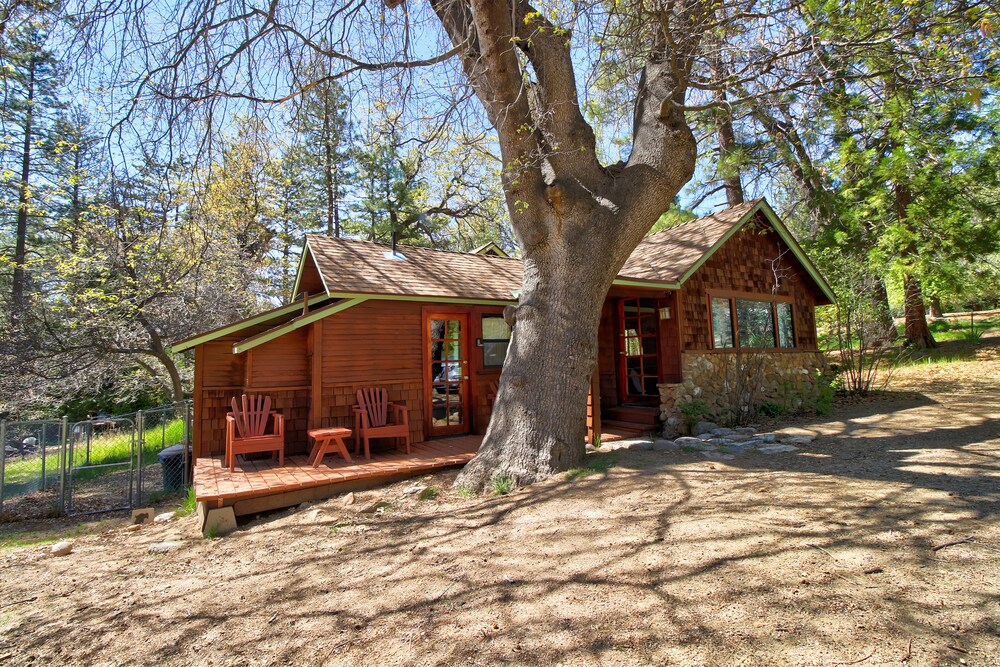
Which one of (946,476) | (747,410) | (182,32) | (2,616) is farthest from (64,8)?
(747,410)

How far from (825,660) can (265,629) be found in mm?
2802

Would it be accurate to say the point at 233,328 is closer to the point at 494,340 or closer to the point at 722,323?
the point at 494,340

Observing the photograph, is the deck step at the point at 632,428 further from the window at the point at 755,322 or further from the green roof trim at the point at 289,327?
the green roof trim at the point at 289,327

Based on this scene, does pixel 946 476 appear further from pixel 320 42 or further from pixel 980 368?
pixel 980 368

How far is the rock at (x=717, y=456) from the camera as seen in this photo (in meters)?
5.90

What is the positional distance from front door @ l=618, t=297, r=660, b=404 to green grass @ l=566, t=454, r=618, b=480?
3.88 meters

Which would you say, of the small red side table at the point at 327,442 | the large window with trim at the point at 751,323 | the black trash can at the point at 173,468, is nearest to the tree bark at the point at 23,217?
the black trash can at the point at 173,468

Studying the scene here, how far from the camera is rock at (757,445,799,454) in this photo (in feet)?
20.2

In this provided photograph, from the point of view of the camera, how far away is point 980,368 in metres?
11.8

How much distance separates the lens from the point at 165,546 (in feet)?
15.6

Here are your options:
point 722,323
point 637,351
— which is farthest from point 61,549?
point 722,323

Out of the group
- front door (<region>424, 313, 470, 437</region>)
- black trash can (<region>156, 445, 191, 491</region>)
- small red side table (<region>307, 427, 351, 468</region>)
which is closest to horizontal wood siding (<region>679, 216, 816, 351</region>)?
front door (<region>424, 313, 470, 437</region>)

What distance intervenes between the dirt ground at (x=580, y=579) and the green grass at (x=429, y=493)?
0.50ft

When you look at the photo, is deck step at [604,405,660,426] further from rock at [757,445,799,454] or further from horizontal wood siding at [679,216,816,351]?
rock at [757,445,799,454]
